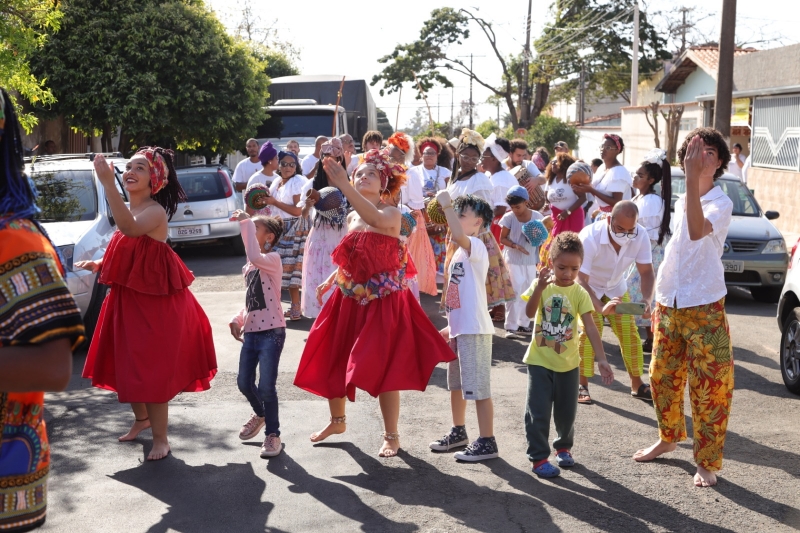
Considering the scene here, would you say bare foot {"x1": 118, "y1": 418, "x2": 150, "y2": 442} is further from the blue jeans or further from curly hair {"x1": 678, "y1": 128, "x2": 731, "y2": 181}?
curly hair {"x1": 678, "y1": 128, "x2": 731, "y2": 181}

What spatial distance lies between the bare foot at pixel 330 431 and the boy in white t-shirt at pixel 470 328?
80 cm

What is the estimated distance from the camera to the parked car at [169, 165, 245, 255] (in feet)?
52.6

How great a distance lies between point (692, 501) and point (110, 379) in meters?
3.57

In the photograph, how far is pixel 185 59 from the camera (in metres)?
19.5

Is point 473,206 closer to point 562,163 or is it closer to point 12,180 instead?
point 12,180

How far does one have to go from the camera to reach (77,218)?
30.5ft

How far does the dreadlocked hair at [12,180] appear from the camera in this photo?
2.47 m

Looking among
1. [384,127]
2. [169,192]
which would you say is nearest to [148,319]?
[169,192]

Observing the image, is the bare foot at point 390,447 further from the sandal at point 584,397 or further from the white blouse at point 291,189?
the white blouse at point 291,189

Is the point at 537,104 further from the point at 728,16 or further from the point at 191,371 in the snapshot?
the point at 191,371

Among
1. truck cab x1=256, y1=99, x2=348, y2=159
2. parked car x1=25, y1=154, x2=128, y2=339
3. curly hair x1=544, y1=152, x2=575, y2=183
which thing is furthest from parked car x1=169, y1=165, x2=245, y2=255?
curly hair x1=544, y1=152, x2=575, y2=183

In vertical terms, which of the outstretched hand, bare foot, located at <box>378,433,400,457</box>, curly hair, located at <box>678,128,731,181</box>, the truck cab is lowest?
bare foot, located at <box>378,433,400,457</box>

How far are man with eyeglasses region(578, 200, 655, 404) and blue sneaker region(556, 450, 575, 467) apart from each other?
1.37m

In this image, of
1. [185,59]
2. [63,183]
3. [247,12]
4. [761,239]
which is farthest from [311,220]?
[247,12]
